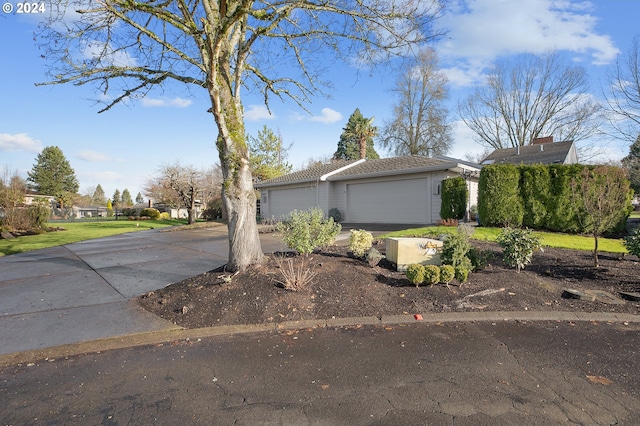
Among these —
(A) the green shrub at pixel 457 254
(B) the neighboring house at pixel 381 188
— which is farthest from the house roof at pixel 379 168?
(A) the green shrub at pixel 457 254

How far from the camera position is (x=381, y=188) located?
17.9m

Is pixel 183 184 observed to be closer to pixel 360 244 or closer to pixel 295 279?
pixel 360 244

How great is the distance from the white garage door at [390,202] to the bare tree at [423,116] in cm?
1712

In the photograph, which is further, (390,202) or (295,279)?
(390,202)

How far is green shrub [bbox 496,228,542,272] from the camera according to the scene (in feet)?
20.0

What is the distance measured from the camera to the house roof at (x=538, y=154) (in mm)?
26344

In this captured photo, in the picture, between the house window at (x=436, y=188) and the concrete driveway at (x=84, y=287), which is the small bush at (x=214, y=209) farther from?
the house window at (x=436, y=188)

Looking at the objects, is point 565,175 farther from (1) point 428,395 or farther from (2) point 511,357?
(1) point 428,395

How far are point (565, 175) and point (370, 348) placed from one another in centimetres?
1161

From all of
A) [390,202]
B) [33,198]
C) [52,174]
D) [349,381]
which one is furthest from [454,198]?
[52,174]

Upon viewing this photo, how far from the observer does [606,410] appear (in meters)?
2.50

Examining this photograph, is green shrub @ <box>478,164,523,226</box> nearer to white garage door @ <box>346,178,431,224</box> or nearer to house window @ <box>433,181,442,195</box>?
house window @ <box>433,181,442,195</box>

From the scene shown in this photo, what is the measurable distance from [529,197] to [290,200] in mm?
14556

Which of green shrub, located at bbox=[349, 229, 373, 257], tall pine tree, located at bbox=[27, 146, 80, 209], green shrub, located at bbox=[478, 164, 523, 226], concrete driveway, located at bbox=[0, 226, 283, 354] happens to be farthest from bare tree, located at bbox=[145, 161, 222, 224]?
tall pine tree, located at bbox=[27, 146, 80, 209]
